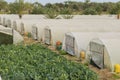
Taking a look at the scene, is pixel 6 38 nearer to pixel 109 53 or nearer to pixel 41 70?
pixel 109 53

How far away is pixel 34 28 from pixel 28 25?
5.11 metres

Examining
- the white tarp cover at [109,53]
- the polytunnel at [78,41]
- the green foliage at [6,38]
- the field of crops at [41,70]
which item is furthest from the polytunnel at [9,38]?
the field of crops at [41,70]

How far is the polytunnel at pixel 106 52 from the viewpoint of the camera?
19047 mm

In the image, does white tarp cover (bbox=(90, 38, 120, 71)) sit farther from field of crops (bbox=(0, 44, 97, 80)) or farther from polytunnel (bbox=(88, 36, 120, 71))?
field of crops (bbox=(0, 44, 97, 80))

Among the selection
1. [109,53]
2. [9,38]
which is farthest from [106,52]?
[9,38]

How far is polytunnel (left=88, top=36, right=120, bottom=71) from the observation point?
750 inches

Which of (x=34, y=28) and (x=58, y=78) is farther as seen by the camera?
(x=34, y=28)

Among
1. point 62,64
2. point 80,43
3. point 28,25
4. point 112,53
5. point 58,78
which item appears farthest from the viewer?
point 28,25

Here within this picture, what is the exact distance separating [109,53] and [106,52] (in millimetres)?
248

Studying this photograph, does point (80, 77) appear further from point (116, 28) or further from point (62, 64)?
point (116, 28)

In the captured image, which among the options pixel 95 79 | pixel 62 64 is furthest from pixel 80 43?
pixel 95 79

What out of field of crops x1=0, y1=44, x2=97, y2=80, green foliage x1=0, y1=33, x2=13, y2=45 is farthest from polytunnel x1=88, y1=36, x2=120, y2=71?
green foliage x1=0, y1=33, x2=13, y2=45

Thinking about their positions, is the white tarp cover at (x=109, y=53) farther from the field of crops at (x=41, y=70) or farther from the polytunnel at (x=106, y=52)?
the field of crops at (x=41, y=70)

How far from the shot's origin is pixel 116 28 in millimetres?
31719
